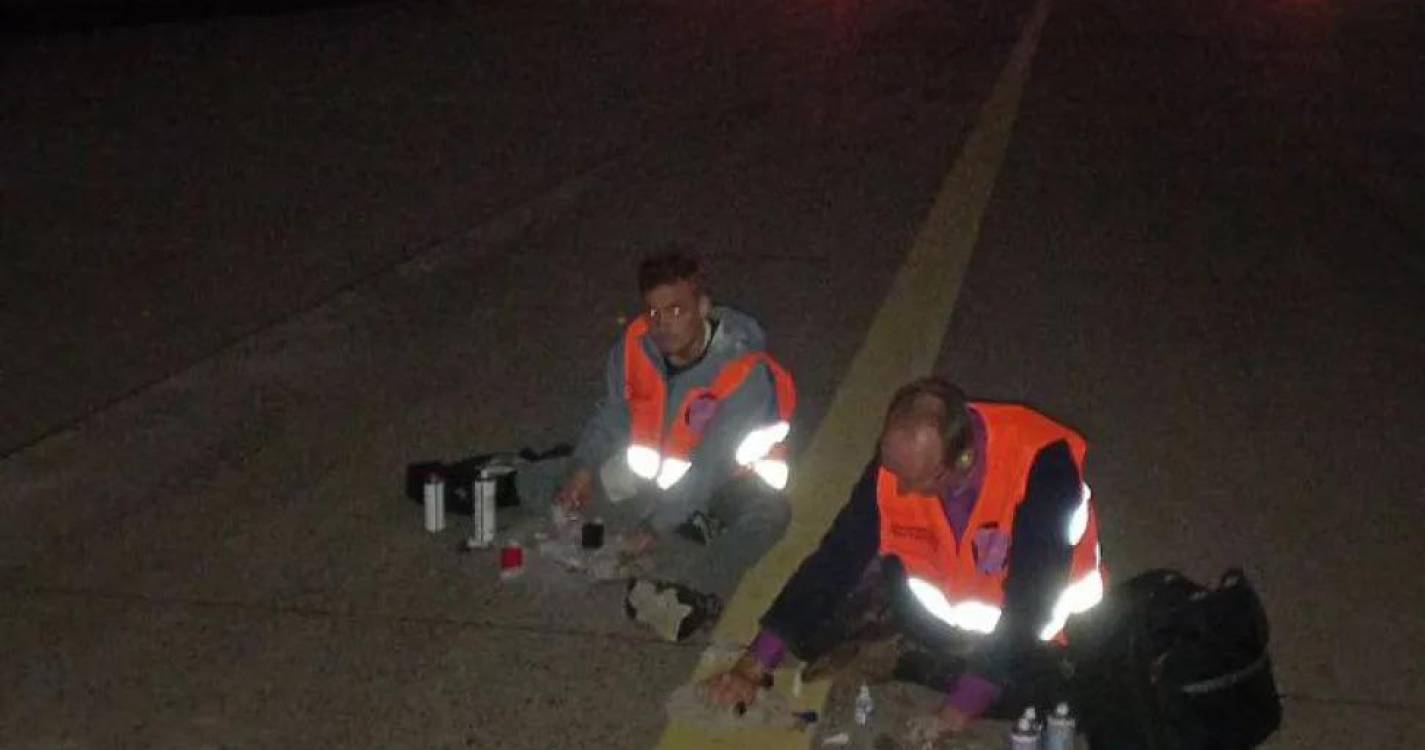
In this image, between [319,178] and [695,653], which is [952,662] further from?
[319,178]

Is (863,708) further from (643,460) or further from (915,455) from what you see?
(643,460)

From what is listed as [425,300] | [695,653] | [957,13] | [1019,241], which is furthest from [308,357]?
[957,13]

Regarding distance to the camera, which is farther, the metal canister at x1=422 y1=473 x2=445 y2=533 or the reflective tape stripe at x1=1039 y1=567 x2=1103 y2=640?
the metal canister at x1=422 y1=473 x2=445 y2=533

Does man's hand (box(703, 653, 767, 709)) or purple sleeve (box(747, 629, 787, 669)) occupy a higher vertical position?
purple sleeve (box(747, 629, 787, 669))

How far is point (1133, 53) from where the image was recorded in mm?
23984

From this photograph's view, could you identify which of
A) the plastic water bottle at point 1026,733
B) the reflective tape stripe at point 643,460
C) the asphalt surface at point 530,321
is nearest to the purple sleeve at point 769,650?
the asphalt surface at point 530,321

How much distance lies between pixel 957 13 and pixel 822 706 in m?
23.2

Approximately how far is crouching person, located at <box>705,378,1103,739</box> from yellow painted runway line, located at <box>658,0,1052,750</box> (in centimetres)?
19

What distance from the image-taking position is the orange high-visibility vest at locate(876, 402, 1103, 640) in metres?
5.17

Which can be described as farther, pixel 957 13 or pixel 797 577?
pixel 957 13

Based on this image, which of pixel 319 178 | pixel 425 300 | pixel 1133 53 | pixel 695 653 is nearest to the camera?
pixel 695 653

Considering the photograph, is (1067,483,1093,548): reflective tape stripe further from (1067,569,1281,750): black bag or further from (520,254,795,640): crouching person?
(520,254,795,640): crouching person

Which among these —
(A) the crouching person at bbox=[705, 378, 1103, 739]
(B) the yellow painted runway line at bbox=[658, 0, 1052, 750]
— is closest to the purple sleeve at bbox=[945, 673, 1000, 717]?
(A) the crouching person at bbox=[705, 378, 1103, 739]

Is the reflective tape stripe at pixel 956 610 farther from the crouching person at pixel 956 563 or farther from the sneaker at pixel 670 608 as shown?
the sneaker at pixel 670 608
